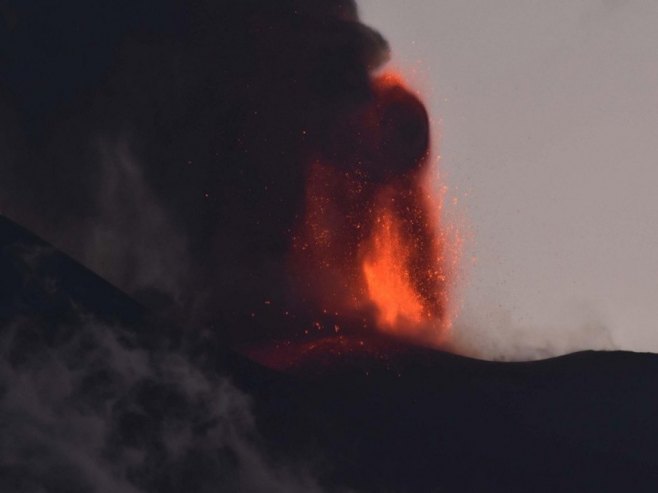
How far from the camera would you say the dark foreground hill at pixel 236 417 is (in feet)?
126

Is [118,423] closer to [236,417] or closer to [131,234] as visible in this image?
[236,417]

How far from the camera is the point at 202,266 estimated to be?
53000mm

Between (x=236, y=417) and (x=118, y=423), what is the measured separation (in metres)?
3.80

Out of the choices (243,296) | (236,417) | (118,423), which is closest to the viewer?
(118,423)

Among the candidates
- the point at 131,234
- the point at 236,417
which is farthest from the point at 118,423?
the point at 131,234

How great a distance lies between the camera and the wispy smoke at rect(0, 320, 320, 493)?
37031mm

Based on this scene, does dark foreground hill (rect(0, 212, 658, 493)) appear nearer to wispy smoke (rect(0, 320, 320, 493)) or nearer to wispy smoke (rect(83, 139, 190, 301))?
wispy smoke (rect(0, 320, 320, 493))

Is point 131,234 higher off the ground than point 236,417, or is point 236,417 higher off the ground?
point 131,234

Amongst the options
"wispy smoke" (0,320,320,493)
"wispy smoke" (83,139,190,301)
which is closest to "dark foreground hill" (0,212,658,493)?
"wispy smoke" (0,320,320,493)

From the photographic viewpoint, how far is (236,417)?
40938mm

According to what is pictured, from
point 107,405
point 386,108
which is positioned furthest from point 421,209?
point 107,405

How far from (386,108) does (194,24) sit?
8.98 m

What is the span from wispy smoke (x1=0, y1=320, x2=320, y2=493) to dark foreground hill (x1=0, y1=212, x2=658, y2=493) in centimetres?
4

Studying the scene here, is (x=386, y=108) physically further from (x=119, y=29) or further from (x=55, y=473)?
(x=55, y=473)
